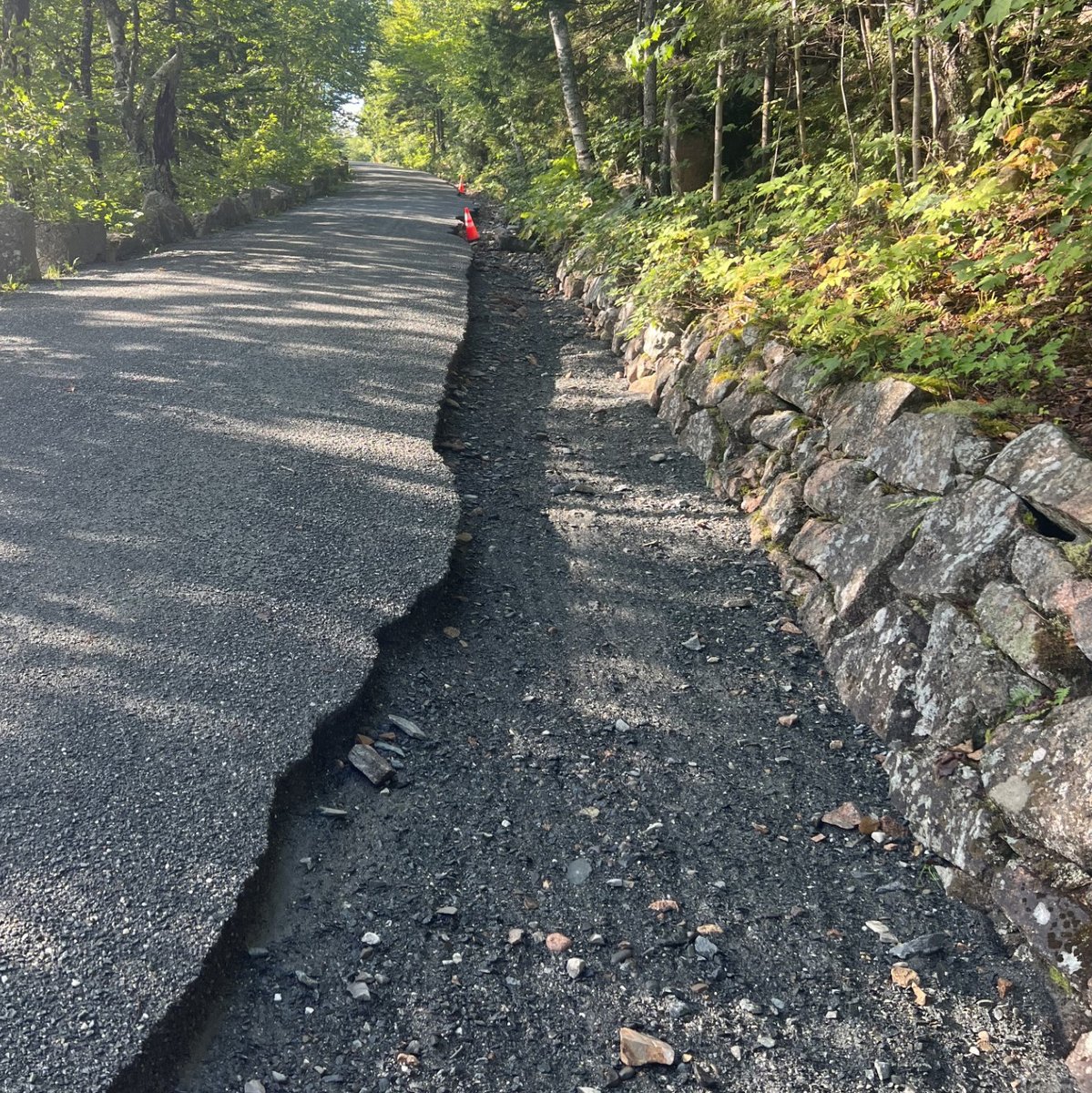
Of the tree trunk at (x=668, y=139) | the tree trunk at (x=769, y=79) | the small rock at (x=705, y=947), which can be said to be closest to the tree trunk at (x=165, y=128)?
the tree trunk at (x=668, y=139)

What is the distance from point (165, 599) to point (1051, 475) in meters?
3.62

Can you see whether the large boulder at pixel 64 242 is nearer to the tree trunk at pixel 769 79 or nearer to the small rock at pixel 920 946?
the tree trunk at pixel 769 79

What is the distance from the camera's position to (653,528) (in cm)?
505

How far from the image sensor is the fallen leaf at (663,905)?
104 inches

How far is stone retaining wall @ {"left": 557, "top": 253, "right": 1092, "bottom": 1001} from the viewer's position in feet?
8.13

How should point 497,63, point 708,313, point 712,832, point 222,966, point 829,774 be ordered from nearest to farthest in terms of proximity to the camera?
1. point 222,966
2. point 712,832
3. point 829,774
4. point 708,313
5. point 497,63

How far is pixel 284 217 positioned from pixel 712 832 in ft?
57.5

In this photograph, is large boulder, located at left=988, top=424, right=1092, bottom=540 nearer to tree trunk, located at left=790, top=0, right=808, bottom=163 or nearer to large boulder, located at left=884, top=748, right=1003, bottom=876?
large boulder, located at left=884, top=748, right=1003, bottom=876

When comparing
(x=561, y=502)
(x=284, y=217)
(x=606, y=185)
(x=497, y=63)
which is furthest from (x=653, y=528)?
(x=284, y=217)

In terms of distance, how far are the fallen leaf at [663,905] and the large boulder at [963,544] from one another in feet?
5.21

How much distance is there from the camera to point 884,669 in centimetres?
340

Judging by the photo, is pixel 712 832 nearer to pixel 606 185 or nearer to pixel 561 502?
pixel 561 502

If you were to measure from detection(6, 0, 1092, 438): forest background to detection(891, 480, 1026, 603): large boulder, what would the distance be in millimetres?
532

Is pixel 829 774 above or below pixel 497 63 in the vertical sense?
below
